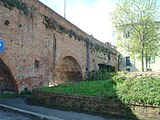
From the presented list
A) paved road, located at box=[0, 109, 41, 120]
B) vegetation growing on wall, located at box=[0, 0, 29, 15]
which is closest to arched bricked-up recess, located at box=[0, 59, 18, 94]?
vegetation growing on wall, located at box=[0, 0, 29, 15]

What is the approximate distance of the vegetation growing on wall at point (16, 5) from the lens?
11977mm

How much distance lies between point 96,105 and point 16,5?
7255 millimetres

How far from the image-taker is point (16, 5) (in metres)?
12.7

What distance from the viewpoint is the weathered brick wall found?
7272 mm

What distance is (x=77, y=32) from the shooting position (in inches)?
832

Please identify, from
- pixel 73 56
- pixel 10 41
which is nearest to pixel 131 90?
pixel 10 41

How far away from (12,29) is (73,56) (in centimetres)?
873

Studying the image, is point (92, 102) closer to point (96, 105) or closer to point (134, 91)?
point (96, 105)

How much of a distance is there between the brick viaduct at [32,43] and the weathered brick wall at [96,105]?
278cm

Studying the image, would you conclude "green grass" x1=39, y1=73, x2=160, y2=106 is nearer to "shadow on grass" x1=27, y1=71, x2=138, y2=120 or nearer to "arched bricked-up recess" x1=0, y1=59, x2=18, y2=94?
"shadow on grass" x1=27, y1=71, x2=138, y2=120

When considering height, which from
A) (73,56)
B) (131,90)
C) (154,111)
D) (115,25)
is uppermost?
(115,25)

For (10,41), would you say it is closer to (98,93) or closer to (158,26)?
(98,93)

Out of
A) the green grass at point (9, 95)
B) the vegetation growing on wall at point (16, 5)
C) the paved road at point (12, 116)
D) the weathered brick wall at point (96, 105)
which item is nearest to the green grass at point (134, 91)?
the weathered brick wall at point (96, 105)

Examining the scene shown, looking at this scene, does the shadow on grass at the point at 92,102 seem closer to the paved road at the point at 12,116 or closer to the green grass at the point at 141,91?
the green grass at the point at 141,91
